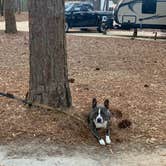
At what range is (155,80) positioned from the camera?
399 inches

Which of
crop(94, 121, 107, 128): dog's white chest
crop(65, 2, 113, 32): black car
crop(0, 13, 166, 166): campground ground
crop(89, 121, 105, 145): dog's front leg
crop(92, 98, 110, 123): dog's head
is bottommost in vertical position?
crop(65, 2, 113, 32): black car

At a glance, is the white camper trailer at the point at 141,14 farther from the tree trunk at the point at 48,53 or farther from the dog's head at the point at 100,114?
the dog's head at the point at 100,114

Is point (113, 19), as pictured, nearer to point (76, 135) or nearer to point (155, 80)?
point (155, 80)

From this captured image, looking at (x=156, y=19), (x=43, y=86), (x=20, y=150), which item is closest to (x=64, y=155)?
(x=20, y=150)

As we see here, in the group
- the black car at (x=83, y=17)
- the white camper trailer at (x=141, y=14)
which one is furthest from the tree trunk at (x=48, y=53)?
the black car at (x=83, y=17)

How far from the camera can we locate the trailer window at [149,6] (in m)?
23.4

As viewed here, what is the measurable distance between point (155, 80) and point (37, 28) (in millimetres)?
4270

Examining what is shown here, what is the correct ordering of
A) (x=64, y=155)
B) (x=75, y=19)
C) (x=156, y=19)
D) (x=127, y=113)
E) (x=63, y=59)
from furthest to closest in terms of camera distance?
(x=75, y=19)
(x=156, y=19)
(x=127, y=113)
(x=63, y=59)
(x=64, y=155)

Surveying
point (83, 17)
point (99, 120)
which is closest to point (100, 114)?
point (99, 120)

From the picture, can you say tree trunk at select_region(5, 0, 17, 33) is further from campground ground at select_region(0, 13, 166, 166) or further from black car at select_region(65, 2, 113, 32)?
campground ground at select_region(0, 13, 166, 166)

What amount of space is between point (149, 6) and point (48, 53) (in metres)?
17.7

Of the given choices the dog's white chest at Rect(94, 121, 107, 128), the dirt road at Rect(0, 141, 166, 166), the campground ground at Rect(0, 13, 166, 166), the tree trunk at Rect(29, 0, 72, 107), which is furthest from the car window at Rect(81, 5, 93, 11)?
the dirt road at Rect(0, 141, 166, 166)

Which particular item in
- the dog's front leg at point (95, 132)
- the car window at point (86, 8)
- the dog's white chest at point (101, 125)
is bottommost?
the car window at point (86, 8)

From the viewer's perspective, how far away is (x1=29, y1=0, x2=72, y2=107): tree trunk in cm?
659
